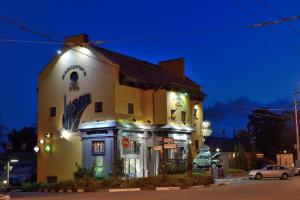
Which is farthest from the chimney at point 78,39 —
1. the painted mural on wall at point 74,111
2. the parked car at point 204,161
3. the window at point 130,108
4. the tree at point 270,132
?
the tree at point 270,132

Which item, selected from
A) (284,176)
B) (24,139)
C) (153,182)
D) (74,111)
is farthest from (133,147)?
(24,139)

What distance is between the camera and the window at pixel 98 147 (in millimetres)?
40938

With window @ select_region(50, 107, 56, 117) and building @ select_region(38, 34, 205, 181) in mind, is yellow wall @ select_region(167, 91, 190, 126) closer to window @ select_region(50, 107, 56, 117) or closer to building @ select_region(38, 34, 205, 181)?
building @ select_region(38, 34, 205, 181)

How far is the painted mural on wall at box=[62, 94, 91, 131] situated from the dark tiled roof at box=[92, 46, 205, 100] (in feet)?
12.6

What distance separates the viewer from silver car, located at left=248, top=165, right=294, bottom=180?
42.7 metres

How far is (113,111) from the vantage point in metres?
41.2

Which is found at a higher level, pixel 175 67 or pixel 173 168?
pixel 175 67

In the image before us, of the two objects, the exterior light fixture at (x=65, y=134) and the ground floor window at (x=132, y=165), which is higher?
the exterior light fixture at (x=65, y=134)

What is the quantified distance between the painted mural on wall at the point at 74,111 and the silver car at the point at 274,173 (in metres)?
16.2

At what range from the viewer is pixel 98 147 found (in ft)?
136

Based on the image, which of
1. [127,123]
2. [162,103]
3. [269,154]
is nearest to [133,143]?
[127,123]

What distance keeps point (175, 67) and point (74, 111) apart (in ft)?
54.9

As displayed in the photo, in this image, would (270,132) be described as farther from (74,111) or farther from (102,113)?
(74,111)

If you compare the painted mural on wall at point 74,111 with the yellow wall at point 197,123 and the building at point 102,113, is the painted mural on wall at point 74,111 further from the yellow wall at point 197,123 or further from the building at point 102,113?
the yellow wall at point 197,123
